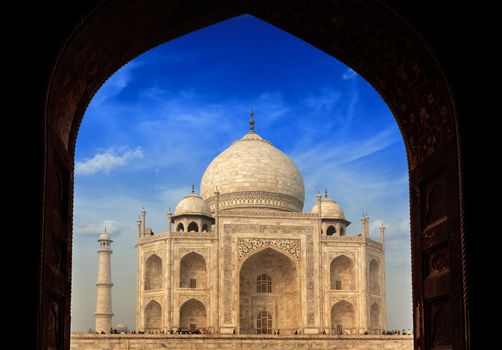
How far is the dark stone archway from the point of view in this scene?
5238 mm

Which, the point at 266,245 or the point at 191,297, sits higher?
the point at 266,245

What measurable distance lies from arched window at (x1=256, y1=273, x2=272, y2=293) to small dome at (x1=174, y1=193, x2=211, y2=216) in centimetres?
385

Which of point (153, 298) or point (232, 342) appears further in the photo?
point (153, 298)

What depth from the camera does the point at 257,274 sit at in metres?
32.6

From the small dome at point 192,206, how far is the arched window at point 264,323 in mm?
5183

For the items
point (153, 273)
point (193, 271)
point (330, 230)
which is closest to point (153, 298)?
point (153, 273)

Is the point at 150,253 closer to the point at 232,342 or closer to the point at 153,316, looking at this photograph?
the point at 153,316

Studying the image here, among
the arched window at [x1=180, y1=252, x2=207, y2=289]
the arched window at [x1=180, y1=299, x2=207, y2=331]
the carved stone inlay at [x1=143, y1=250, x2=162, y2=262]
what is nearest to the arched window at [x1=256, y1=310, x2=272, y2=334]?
the arched window at [x1=180, y1=299, x2=207, y2=331]

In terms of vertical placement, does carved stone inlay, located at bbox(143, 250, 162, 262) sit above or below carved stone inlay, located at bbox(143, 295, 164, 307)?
above

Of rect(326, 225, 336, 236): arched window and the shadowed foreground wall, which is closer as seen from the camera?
the shadowed foreground wall

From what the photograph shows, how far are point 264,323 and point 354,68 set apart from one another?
26.3m

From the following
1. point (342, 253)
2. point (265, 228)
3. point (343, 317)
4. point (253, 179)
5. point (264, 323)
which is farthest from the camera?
point (253, 179)

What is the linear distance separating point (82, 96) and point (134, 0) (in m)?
1.10

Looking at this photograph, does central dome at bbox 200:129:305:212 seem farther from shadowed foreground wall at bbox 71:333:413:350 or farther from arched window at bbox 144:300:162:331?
shadowed foreground wall at bbox 71:333:413:350
